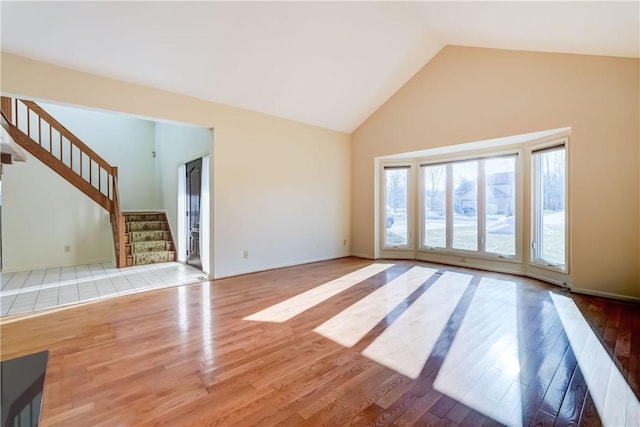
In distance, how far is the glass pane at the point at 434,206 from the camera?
5871 millimetres

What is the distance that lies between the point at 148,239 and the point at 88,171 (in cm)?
206

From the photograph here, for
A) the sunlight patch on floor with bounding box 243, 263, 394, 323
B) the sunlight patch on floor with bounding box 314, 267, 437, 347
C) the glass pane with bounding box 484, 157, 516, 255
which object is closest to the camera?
the sunlight patch on floor with bounding box 314, 267, 437, 347

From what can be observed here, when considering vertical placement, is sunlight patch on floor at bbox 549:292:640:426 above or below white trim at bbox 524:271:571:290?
below

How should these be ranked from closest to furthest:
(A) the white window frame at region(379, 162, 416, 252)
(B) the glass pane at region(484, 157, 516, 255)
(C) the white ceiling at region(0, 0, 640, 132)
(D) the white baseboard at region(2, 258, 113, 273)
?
(C) the white ceiling at region(0, 0, 640, 132)
(B) the glass pane at region(484, 157, 516, 255)
(D) the white baseboard at region(2, 258, 113, 273)
(A) the white window frame at region(379, 162, 416, 252)

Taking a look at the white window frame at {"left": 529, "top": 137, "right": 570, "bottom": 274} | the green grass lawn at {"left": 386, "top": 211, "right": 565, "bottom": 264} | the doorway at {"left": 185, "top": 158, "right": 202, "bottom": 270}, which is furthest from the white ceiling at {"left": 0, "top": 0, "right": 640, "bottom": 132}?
the green grass lawn at {"left": 386, "top": 211, "right": 565, "bottom": 264}

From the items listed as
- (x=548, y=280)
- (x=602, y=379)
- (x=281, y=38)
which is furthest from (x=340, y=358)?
(x=548, y=280)

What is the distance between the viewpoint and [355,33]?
405 cm

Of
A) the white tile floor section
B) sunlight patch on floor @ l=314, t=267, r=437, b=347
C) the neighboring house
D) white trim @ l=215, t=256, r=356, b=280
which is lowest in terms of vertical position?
sunlight patch on floor @ l=314, t=267, r=437, b=347

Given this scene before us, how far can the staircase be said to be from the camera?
17.4 feet

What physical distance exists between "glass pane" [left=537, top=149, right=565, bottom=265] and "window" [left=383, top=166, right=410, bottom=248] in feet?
7.56

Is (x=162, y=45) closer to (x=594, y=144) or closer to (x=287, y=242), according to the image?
(x=287, y=242)

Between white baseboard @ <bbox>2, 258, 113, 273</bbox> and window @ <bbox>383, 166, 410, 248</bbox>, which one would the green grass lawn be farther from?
white baseboard @ <bbox>2, 258, 113, 273</bbox>

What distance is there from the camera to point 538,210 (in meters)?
4.66

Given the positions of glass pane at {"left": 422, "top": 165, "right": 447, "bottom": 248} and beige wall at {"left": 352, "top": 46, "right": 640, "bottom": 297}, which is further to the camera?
glass pane at {"left": 422, "top": 165, "right": 447, "bottom": 248}
